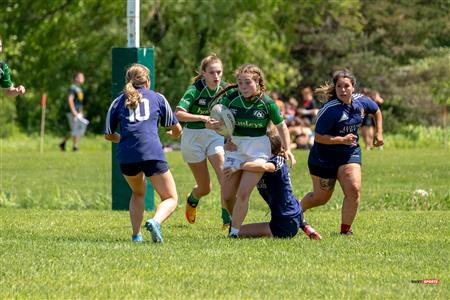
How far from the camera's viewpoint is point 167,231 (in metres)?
13.5

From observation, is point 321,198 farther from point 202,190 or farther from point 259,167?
point 202,190

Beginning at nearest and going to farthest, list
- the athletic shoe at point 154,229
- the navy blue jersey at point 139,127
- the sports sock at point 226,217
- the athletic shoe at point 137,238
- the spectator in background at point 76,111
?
1. the athletic shoe at point 154,229
2. the navy blue jersey at point 139,127
3. the athletic shoe at point 137,238
4. the sports sock at point 226,217
5. the spectator in background at point 76,111

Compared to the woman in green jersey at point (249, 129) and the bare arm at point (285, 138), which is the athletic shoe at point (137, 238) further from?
the bare arm at point (285, 138)

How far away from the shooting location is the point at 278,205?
12219 mm

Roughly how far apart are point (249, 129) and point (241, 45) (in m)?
32.8

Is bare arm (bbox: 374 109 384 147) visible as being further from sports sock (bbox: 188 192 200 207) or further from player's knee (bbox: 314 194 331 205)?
sports sock (bbox: 188 192 200 207)

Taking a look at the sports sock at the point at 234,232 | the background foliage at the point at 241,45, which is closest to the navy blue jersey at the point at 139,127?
the sports sock at the point at 234,232

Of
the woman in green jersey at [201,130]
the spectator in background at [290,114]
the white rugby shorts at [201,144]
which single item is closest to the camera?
the woman in green jersey at [201,130]

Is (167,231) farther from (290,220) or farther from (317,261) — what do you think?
(317,261)

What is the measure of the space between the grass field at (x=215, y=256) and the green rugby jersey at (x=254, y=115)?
1.11 m

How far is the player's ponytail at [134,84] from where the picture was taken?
451 inches

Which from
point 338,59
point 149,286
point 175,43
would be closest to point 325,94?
point 149,286

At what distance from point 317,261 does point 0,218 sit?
6.35m

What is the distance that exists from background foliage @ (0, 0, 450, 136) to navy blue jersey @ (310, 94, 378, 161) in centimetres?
2838
